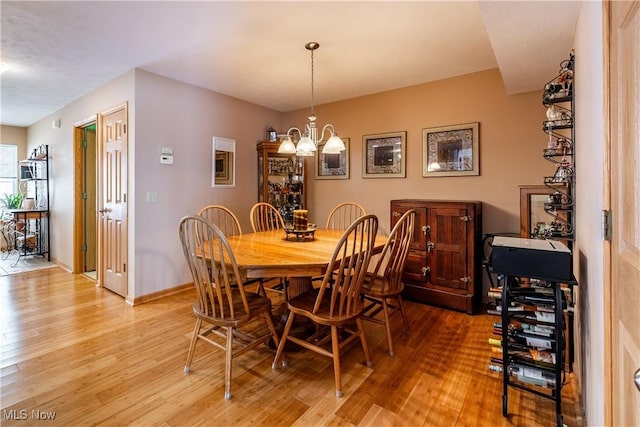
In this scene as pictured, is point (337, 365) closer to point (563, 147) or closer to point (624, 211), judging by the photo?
point (624, 211)

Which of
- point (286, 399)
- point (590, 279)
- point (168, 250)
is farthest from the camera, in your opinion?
point (168, 250)

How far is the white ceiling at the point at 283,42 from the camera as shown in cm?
211

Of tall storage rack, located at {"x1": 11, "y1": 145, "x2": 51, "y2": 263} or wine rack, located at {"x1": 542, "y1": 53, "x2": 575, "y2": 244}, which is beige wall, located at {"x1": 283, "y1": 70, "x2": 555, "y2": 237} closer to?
wine rack, located at {"x1": 542, "y1": 53, "x2": 575, "y2": 244}

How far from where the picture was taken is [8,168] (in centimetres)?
617

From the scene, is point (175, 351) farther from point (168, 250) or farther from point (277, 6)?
point (277, 6)

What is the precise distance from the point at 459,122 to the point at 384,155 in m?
0.92

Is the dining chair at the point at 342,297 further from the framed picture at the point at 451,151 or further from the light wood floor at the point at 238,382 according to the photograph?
the framed picture at the point at 451,151

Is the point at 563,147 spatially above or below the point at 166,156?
below

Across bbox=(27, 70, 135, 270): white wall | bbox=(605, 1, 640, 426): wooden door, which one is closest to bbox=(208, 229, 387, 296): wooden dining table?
bbox=(605, 1, 640, 426): wooden door

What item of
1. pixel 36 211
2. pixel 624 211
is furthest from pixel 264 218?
pixel 36 211

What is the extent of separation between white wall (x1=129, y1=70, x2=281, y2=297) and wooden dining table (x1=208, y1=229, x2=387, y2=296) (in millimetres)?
1320

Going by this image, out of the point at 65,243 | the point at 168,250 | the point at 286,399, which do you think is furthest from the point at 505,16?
the point at 65,243

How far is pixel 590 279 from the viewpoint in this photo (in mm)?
1363

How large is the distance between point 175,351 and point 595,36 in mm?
2973
